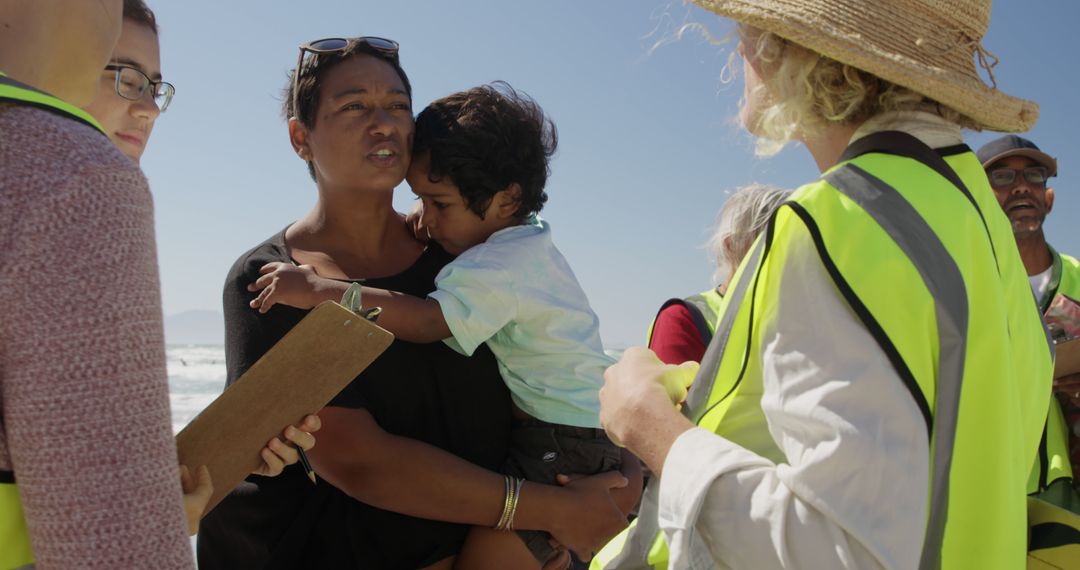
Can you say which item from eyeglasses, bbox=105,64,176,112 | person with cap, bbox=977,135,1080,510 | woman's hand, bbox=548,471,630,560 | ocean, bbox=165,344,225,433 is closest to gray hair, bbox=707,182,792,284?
person with cap, bbox=977,135,1080,510

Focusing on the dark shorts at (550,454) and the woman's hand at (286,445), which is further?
the dark shorts at (550,454)

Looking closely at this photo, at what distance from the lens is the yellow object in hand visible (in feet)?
5.52

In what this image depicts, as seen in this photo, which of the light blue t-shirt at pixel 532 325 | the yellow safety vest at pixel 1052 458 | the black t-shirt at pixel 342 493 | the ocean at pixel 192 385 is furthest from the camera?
the ocean at pixel 192 385

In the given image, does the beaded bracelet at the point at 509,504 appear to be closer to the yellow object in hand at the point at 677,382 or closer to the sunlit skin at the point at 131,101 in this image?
the yellow object in hand at the point at 677,382

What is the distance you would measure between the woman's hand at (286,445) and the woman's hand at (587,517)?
0.96 meters

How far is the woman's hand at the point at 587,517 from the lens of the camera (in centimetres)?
248

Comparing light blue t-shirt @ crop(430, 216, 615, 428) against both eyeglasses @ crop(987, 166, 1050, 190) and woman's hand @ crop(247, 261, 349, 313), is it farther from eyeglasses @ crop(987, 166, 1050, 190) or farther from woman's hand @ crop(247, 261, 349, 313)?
eyeglasses @ crop(987, 166, 1050, 190)

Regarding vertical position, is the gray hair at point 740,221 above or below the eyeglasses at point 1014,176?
below

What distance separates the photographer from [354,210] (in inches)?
106

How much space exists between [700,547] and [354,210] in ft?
5.51

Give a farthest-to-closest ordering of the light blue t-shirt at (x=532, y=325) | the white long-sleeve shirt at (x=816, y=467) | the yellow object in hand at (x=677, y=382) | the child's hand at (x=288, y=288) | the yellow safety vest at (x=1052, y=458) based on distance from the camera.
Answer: the yellow safety vest at (x=1052, y=458), the light blue t-shirt at (x=532, y=325), the child's hand at (x=288, y=288), the yellow object in hand at (x=677, y=382), the white long-sleeve shirt at (x=816, y=467)

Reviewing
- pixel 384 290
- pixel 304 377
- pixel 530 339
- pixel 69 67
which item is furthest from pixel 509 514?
pixel 69 67

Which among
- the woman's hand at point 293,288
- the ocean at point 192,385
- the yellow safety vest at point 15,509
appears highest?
the yellow safety vest at point 15,509

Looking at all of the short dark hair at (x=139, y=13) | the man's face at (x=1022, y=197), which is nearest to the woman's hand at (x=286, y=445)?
the short dark hair at (x=139, y=13)
